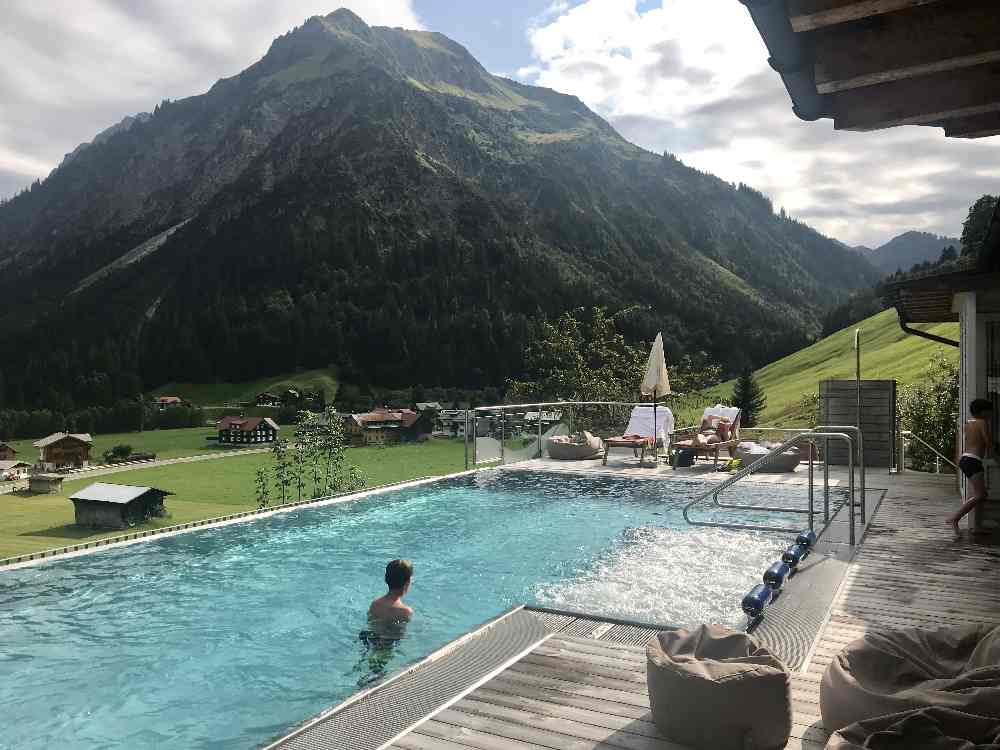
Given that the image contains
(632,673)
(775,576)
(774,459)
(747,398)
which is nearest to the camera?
(632,673)

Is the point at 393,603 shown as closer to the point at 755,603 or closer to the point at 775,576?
the point at 755,603

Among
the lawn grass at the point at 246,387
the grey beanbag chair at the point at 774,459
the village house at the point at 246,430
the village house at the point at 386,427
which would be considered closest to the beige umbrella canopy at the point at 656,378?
the grey beanbag chair at the point at 774,459

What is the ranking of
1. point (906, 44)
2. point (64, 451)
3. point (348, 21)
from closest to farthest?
point (906, 44), point (64, 451), point (348, 21)

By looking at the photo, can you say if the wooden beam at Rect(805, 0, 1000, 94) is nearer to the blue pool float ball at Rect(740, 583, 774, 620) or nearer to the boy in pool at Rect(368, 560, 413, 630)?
the blue pool float ball at Rect(740, 583, 774, 620)

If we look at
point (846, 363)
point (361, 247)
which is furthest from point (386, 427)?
point (361, 247)

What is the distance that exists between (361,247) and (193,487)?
67.4 metres

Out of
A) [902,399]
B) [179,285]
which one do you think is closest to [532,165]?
[179,285]

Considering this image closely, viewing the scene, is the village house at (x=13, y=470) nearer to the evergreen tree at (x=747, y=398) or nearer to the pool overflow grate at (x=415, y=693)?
the pool overflow grate at (x=415, y=693)

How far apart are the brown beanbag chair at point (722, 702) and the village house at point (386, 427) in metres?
22.3

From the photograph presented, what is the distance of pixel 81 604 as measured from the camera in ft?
21.3

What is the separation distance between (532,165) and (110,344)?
68.7 meters

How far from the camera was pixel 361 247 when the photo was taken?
267ft

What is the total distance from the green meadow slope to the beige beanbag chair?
59.0ft

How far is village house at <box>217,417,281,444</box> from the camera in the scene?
2417 centimetres
